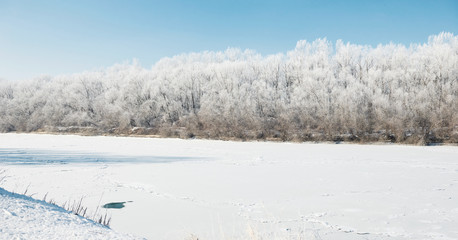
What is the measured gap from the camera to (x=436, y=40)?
3666 centimetres

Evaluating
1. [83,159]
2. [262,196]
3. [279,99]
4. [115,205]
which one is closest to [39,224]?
[115,205]

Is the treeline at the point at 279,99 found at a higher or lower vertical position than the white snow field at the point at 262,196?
higher

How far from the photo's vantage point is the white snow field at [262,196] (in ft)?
16.4

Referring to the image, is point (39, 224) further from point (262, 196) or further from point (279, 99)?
point (279, 99)

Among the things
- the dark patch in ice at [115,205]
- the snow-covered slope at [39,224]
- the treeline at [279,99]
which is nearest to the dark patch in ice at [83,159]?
the dark patch in ice at [115,205]

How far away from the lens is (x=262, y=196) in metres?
7.24

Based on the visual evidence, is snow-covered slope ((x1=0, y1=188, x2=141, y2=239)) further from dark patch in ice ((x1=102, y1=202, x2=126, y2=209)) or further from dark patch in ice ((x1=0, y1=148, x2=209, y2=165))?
dark patch in ice ((x1=0, y1=148, x2=209, y2=165))

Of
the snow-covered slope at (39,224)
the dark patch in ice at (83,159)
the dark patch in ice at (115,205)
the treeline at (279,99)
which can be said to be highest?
the treeline at (279,99)

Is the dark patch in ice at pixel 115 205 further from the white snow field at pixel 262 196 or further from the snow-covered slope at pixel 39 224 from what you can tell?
the snow-covered slope at pixel 39 224

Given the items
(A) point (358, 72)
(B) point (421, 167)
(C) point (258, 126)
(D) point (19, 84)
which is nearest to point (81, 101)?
(D) point (19, 84)

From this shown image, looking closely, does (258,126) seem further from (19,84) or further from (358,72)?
(19,84)

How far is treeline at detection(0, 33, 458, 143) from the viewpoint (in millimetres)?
25344

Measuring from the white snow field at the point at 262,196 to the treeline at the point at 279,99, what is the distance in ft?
44.8

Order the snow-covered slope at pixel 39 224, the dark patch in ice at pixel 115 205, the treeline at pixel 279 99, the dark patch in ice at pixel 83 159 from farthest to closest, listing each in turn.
Result: the treeline at pixel 279 99 → the dark patch in ice at pixel 83 159 → the dark patch in ice at pixel 115 205 → the snow-covered slope at pixel 39 224
